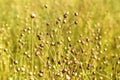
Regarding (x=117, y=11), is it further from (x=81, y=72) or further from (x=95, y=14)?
(x=81, y=72)

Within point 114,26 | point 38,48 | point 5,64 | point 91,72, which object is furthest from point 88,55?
point 114,26

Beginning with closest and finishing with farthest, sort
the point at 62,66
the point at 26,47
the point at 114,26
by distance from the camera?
the point at 62,66 → the point at 26,47 → the point at 114,26

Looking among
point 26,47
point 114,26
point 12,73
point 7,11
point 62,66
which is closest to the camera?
point 62,66

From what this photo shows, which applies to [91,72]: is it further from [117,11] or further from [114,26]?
[117,11]

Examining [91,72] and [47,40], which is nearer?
[91,72]

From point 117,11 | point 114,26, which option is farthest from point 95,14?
point 117,11

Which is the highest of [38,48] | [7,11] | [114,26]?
[7,11]

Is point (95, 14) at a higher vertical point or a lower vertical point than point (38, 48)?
higher
